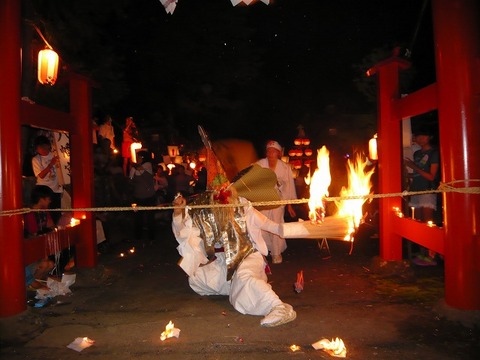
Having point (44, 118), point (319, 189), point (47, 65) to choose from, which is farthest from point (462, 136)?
point (47, 65)

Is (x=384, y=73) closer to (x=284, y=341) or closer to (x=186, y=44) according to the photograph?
(x=284, y=341)

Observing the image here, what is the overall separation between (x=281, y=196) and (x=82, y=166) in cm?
342

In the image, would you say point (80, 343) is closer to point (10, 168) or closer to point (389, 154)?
point (10, 168)

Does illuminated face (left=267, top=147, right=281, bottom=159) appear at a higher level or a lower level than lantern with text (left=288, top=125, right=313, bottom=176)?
lower

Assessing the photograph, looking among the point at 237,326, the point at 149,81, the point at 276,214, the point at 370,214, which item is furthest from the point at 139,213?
the point at 149,81

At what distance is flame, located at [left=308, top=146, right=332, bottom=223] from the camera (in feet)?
15.3

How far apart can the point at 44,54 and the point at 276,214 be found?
465cm

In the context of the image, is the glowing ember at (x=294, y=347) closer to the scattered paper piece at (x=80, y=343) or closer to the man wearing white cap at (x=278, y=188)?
the scattered paper piece at (x=80, y=343)

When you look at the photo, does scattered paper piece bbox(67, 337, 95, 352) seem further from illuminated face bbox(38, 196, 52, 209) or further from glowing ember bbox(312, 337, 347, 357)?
illuminated face bbox(38, 196, 52, 209)

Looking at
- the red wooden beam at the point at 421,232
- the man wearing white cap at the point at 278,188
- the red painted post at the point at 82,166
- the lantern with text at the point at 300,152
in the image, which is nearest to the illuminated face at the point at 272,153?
the man wearing white cap at the point at 278,188

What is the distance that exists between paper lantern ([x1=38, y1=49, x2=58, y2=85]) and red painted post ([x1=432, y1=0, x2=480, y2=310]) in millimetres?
5636

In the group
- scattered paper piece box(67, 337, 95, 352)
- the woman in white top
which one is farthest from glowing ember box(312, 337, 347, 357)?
the woman in white top

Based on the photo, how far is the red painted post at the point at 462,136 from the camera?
4.09 m

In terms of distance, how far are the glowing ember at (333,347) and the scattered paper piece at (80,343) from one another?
6.98ft
